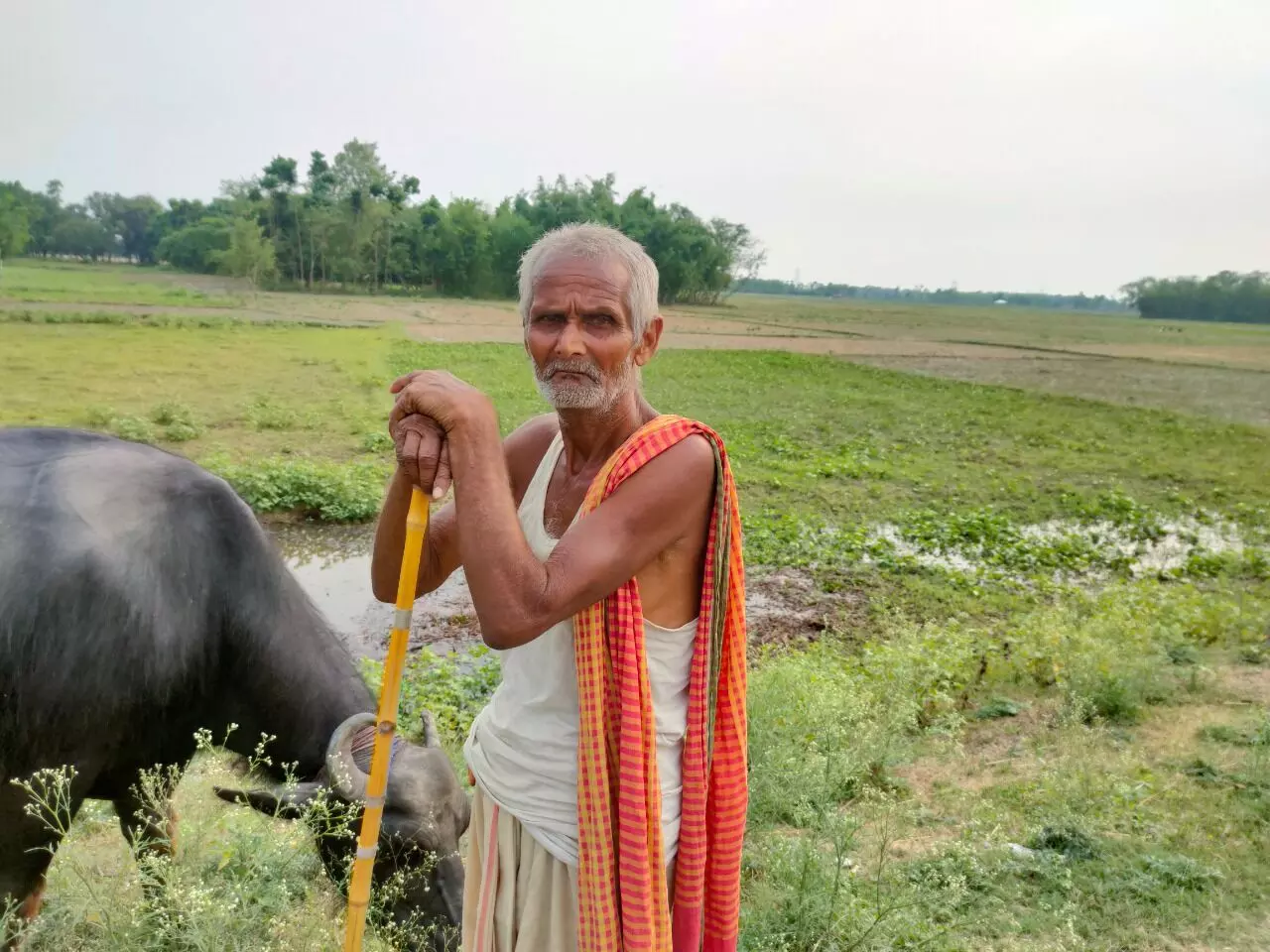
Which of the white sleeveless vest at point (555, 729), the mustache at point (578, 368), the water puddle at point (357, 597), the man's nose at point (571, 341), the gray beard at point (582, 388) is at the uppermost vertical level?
the man's nose at point (571, 341)

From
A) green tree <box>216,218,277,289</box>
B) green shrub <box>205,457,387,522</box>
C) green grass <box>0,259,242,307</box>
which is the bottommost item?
green shrub <box>205,457,387,522</box>

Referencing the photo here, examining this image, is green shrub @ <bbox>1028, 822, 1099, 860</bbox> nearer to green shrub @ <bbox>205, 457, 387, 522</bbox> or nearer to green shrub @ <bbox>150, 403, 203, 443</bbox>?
green shrub @ <bbox>205, 457, 387, 522</bbox>

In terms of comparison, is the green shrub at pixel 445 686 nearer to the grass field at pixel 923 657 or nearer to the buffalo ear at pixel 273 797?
the grass field at pixel 923 657

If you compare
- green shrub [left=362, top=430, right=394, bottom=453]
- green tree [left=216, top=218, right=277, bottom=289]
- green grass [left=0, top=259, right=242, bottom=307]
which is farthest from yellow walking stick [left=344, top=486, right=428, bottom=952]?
green tree [left=216, top=218, right=277, bottom=289]

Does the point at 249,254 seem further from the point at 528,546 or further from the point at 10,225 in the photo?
the point at 528,546

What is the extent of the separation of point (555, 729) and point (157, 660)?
1629 mm

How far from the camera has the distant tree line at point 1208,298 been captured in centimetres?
6038

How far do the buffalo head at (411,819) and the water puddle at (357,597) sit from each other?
126 inches

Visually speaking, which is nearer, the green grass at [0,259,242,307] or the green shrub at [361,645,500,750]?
the green shrub at [361,645,500,750]

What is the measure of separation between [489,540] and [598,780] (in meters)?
0.52

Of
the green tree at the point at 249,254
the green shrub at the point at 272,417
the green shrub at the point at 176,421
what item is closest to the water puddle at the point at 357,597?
the green shrub at the point at 176,421

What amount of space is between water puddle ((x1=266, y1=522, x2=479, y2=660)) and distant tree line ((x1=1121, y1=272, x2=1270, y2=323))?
71.3 metres

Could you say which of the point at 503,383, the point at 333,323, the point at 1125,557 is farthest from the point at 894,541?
the point at 333,323

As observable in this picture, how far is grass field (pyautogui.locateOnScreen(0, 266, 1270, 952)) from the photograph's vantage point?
9.84ft
